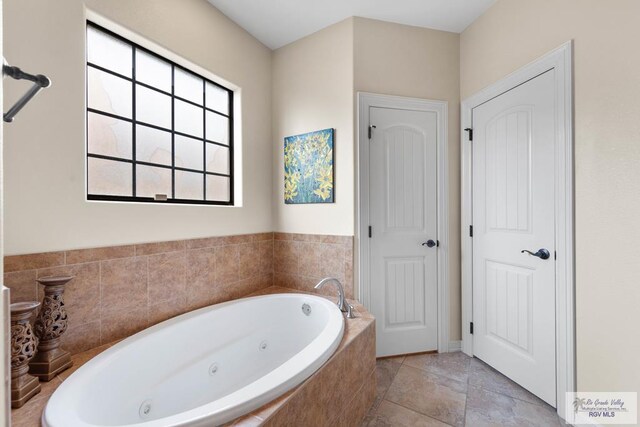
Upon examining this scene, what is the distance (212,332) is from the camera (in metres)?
1.77

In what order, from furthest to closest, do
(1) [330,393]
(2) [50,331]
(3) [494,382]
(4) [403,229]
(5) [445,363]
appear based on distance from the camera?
(4) [403,229]
(5) [445,363]
(3) [494,382]
(1) [330,393]
(2) [50,331]

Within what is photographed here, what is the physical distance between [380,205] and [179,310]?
1.56 metres

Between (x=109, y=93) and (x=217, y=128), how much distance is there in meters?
0.75

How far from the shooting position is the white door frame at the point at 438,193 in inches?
85.8

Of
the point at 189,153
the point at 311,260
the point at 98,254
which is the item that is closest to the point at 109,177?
the point at 98,254

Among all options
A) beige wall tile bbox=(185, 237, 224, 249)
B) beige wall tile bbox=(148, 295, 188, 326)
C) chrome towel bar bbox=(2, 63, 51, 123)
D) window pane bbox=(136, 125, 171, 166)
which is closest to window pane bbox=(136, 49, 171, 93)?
window pane bbox=(136, 125, 171, 166)

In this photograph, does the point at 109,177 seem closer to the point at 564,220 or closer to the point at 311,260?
the point at 311,260

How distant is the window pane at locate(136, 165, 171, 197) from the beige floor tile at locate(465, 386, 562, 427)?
88.9 inches

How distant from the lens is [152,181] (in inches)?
70.9

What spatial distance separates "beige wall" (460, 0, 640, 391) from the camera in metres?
1.30

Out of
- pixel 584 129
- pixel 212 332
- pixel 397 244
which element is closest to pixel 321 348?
pixel 212 332

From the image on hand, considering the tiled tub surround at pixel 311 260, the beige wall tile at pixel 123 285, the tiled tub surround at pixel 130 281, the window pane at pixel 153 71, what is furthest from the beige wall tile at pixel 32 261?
the tiled tub surround at pixel 311 260

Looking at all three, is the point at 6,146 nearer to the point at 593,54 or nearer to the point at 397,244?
the point at 397,244

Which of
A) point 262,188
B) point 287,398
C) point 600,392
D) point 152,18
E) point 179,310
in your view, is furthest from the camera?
point 262,188
